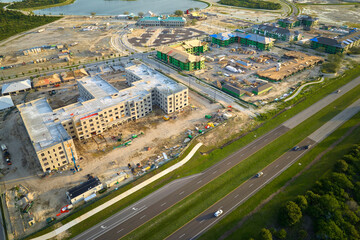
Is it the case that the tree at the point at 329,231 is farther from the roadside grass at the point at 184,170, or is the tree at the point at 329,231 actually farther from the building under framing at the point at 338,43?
the building under framing at the point at 338,43

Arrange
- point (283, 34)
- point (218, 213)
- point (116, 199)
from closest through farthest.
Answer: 1. point (218, 213)
2. point (116, 199)
3. point (283, 34)

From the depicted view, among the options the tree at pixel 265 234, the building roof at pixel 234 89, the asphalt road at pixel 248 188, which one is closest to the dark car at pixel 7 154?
the asphalt road at pixel 248 188

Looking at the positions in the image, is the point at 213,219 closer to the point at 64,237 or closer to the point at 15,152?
the point at 64,237

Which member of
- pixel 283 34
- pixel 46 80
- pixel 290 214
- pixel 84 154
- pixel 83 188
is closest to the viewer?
pixel 290 214

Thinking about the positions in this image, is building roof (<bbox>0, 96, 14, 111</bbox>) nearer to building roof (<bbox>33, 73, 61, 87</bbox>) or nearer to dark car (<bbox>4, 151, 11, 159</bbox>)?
building roof (<bbox>33, 73, 61, 87</bbox>)

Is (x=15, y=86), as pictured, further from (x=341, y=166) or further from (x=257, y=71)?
(x=341, y=166)

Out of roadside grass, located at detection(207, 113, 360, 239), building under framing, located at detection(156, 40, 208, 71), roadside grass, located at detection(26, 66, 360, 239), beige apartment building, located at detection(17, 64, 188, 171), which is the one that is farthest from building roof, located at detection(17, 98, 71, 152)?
building under framing, located at detection(156, 40, 208, 71)

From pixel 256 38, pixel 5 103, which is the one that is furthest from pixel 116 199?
pixel 256 38
